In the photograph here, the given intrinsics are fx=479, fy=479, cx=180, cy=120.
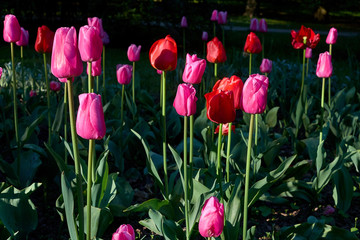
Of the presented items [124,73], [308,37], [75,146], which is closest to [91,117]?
[75,146]

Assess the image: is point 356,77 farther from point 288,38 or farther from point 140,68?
point 288,38

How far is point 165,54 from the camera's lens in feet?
6.70

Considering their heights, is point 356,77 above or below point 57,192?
above

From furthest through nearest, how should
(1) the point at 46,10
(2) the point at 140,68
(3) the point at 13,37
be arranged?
(1) the point at 46,10, (2) the point at 140,68, (3) the point at 13,37

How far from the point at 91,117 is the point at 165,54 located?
2.18 feet

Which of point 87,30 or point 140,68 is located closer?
point 87,30

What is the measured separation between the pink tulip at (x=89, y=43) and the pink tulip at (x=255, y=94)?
55cm

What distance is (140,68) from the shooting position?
7.82m

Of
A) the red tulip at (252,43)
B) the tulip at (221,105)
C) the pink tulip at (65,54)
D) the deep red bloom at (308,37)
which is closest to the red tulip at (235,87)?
the tulip at (221,105)

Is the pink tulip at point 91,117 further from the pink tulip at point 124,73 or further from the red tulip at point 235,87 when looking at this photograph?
the pink tulip at point 124,73

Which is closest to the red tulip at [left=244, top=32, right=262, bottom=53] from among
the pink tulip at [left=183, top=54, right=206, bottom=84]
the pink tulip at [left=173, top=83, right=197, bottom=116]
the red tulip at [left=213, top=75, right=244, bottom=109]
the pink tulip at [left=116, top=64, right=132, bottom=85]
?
the pink tulip at [left=116, top=64, right=132, bottom=85]

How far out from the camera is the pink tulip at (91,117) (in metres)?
1.46

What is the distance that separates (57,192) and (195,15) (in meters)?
7.27

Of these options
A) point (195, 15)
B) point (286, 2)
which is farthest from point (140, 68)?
point (286, 2)
